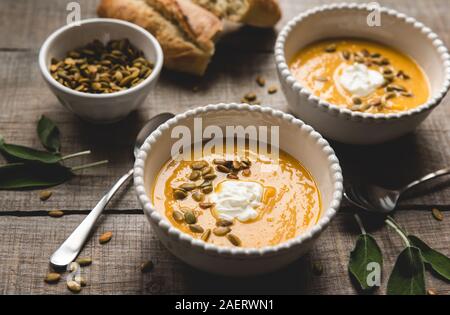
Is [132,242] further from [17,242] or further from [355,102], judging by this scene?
[355,102]

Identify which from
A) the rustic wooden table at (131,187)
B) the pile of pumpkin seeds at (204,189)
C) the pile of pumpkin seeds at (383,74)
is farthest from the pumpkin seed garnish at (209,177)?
the pile of pumpkin seeds at (383,74)

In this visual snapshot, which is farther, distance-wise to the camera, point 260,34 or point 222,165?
point 260,34

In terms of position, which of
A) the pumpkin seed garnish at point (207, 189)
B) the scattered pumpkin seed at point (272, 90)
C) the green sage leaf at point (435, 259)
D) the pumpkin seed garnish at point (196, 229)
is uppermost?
the green sage leaf at point (435, 259)

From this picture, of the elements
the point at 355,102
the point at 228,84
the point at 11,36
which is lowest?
the point at 11,36

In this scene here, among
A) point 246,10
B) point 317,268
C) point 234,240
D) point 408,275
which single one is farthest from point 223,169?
point 246,10

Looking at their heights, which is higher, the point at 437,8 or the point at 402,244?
the point at 437,8

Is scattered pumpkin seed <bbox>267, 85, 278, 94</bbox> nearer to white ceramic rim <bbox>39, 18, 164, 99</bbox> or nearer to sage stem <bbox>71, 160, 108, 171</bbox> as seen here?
white ceramic rim <bbox>39, 18, 164, 99</bbox>

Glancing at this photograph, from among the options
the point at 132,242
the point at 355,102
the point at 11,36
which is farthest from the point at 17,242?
the point at 355,102

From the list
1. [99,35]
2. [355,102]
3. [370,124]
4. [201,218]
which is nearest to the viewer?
[201,218]

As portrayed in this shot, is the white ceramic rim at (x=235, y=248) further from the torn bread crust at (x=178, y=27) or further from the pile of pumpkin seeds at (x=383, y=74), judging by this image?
the torn bread crust at (x=178, y=27)
